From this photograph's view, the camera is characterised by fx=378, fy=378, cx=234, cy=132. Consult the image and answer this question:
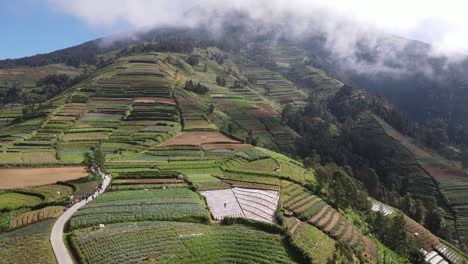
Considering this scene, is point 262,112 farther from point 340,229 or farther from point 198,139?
point 340,229

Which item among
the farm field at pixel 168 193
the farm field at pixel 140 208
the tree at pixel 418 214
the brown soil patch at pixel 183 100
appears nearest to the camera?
the farm field at pixel 168 193

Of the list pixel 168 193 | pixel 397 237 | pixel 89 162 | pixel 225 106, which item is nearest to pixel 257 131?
pixel 225 106

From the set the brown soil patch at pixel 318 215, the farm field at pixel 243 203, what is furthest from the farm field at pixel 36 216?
the brown soil patch at pixel 318 215

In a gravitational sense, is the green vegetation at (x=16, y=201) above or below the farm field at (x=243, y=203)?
above

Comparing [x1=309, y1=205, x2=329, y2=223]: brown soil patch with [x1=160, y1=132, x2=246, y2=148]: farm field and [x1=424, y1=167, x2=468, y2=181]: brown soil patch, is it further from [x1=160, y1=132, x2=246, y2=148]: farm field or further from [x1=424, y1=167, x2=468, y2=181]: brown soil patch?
[x1=424, y1=167, x2=468, y2=181]: brown soil patch

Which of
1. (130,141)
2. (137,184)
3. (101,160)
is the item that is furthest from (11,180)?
(130,141)

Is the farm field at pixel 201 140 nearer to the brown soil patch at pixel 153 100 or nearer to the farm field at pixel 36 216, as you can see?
the brown soil patch at pixel 153 100
